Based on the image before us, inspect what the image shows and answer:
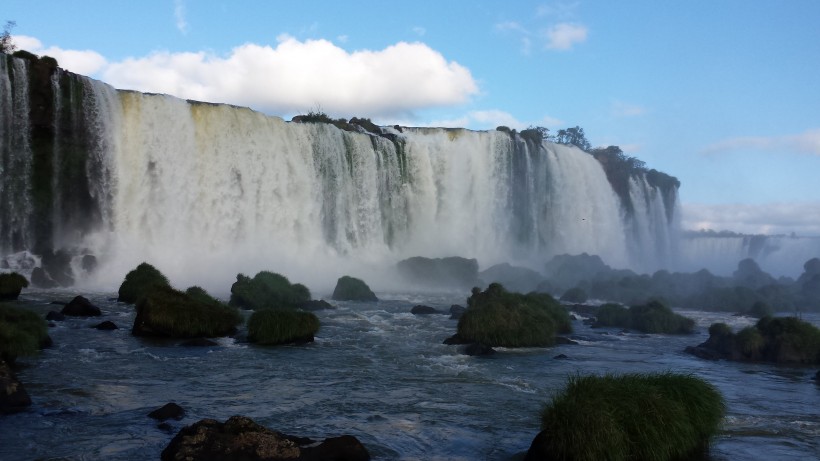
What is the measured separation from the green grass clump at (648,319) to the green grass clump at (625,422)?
1633 centimetres

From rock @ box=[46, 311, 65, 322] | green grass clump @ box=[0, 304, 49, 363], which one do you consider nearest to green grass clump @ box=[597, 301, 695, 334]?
rock @ box=[46, 311, 65, 322]

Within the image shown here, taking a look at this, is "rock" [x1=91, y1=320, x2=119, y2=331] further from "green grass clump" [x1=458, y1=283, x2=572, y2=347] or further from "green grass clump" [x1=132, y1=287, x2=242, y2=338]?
"green grass clump" [x1=458, y1=283, x2=572, y2=347]

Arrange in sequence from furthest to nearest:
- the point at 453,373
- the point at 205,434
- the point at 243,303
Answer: the point at 243,303
the point at 453,373
the point at 205,434

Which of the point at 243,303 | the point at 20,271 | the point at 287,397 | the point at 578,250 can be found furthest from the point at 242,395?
the point at 578,250

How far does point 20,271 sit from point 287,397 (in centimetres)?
2257

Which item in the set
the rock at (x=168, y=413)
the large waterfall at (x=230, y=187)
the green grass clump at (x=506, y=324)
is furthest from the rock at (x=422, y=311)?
the rock at (x=168, y=413)

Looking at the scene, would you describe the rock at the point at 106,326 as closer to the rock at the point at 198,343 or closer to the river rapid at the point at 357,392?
the river rapid at the point at 357,392

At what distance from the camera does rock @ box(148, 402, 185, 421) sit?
10.2 m

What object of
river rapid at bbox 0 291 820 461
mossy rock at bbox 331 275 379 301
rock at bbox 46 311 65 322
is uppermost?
mossy rock at bbox 331 275 379 301

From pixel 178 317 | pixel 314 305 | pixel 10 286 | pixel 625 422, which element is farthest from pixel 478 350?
pixel 10 286

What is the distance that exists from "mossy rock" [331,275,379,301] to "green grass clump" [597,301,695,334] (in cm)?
1031

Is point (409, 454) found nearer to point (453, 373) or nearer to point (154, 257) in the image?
point (453, 373)

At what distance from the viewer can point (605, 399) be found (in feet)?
29.0

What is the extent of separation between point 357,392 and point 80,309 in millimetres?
11750
